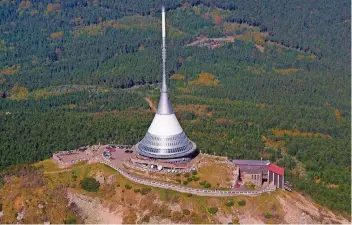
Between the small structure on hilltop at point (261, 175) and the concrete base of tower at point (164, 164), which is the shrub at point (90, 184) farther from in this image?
the small structure on hilltop at point (261, 175)

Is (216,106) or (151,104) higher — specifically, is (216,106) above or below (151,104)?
above

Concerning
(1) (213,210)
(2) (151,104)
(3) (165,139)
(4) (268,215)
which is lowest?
(4) (268,215)

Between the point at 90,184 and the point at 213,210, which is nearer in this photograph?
the point at 213,210

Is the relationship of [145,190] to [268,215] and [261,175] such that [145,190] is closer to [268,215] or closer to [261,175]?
[261,175]

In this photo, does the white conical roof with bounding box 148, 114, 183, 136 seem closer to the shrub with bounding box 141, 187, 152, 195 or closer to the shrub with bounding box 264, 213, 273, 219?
the shrub with bounding box 141, 187, 152, 195

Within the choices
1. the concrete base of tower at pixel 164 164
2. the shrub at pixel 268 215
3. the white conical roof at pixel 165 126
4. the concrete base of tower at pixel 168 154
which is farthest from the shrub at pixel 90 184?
the shrub at pixel 268 215

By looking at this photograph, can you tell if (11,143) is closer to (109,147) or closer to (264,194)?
(109,147)

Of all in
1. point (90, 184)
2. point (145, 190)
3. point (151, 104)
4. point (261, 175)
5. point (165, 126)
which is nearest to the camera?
point (145, 190)

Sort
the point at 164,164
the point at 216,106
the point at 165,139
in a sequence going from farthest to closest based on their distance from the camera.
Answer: the point at 216,106 → the point at 165,139 → the point at 164,164

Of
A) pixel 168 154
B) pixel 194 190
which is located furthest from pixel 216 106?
pixel 194 190
